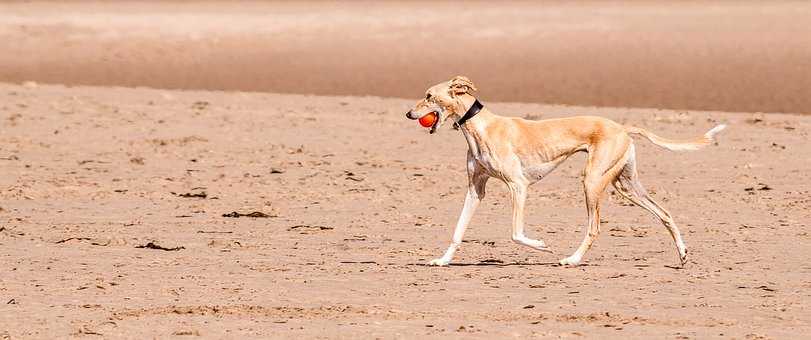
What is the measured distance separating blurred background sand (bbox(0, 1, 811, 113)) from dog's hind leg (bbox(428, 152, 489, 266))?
12.7 meters

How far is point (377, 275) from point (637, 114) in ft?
33.4

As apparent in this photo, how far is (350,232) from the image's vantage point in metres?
12.4

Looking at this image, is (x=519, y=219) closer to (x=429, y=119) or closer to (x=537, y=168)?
(x=537, y=168)

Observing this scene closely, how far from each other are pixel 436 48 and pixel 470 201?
20.0m

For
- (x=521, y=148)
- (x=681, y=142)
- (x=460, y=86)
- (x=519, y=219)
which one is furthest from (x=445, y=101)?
(x=681, y=142)

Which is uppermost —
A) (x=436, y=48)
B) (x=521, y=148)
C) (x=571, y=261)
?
(x=436, y=48)

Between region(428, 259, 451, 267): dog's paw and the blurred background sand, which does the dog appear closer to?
region(428, 259, 451, 267): dog's paw

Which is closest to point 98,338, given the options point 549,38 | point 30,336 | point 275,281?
point 30,336

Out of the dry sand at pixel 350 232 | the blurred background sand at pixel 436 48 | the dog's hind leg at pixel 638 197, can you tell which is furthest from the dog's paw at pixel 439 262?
the blurred background sand at pixel 436 48

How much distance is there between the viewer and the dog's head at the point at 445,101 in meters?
10.4

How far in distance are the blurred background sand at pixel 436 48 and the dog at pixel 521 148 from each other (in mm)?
12500

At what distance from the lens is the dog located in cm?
1034

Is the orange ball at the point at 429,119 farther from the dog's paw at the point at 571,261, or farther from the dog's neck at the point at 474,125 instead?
the dog's paw at the point at 571,261

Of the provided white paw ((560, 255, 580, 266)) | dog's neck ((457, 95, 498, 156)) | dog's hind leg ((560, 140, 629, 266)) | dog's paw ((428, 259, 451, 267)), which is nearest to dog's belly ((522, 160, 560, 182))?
dog's hind leg ((560, 140, 629, 266))
